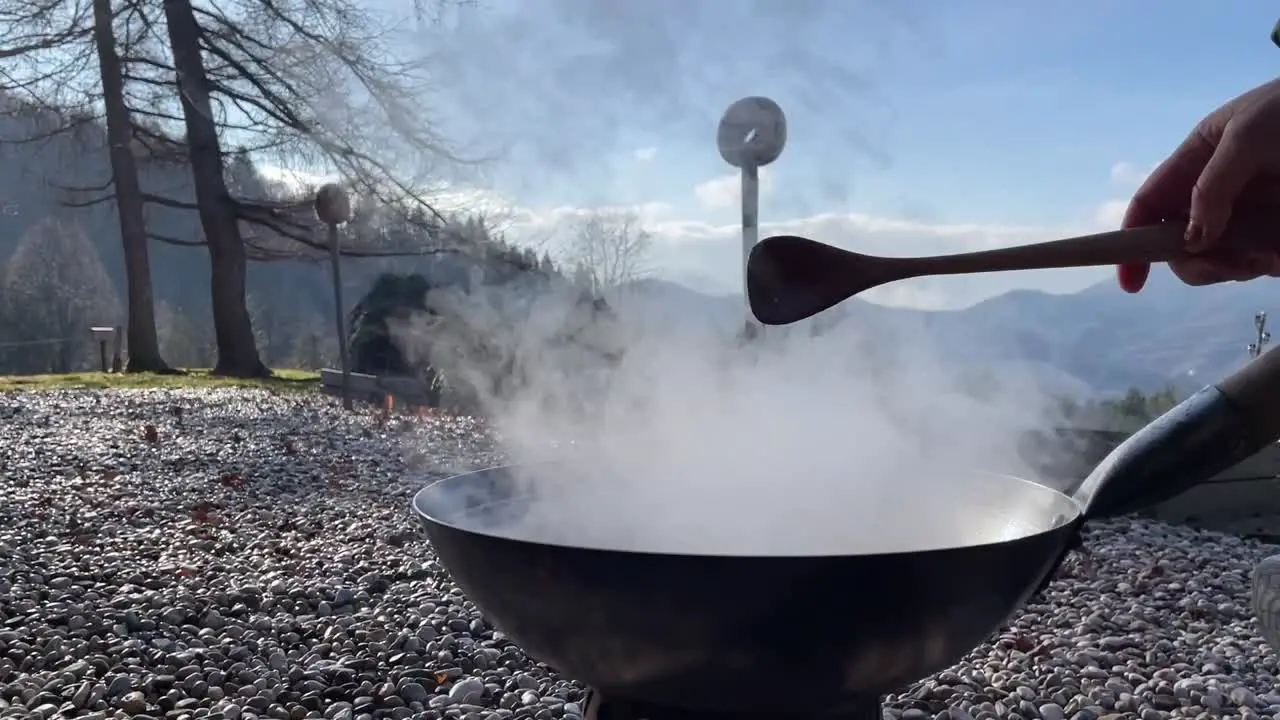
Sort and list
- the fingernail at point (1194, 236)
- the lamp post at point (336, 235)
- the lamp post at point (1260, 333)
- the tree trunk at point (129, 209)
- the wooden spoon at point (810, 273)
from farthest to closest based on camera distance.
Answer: the tree trunk at point (129, 209), the lamp post at point (336, 235), the lamp post at point (1260, 333), the wooden spoon at point (810, 273), the fingernail at point (1194, 236)

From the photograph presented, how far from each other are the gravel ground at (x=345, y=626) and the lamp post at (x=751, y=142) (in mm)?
2917

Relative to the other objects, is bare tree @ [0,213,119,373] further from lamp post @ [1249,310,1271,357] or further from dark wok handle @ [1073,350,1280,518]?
dark wok handle @ [1073,350,1280,518]

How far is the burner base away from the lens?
1230 millimetres

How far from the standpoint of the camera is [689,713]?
126cm

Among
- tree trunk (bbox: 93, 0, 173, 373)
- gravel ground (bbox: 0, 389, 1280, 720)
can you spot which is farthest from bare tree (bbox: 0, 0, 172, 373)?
gravel ground (bbox: 0, 389, 1280, 720)

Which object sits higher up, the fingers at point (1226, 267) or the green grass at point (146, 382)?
the fingers at point (1226, 267)

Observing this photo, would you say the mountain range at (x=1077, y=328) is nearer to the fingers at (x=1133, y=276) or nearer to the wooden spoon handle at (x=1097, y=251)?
the fingers at (x=1133, y=276)

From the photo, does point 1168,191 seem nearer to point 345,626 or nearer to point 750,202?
point 345,626

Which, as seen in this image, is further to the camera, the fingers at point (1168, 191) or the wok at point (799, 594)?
the fingers at point (1168, 191)

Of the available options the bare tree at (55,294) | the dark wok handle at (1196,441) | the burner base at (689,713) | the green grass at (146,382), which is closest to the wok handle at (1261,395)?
the dark wok handle at (1196,441)

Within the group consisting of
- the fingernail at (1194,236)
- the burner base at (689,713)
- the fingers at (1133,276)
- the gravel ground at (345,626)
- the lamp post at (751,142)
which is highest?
the lamp post at (751,142)

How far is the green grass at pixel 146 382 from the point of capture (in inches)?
431

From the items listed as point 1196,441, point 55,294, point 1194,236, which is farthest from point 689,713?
point 55,294

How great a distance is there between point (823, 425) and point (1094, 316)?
2515 millimetres
